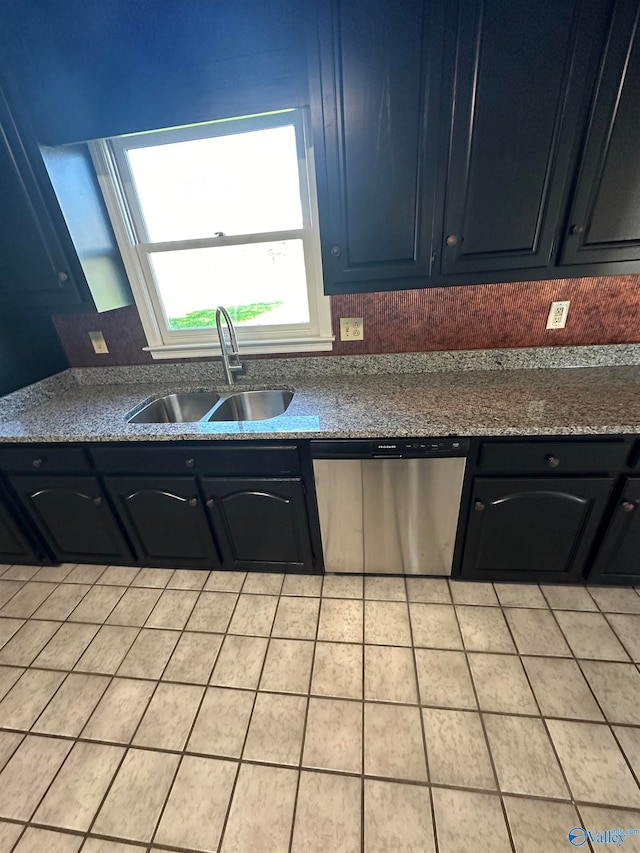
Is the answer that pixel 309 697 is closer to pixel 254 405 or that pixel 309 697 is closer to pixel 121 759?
pixel 121 759

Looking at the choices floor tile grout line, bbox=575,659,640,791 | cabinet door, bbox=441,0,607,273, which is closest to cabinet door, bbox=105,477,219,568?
cabinet door, bbox=441,0,607,273

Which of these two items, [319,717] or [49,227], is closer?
[319,717]

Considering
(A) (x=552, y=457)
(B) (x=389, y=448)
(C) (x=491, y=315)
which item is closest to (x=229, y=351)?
(B) (x=389, y=448)

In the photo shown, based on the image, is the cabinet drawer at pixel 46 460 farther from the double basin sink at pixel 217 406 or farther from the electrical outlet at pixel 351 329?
the electrical outlet at pixel 351 329

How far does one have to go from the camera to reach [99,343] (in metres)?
2.04

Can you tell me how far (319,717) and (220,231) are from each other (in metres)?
2.18

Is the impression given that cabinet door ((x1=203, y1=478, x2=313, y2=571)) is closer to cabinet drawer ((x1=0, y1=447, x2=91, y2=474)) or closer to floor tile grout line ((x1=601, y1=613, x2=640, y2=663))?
cabinet drawer ((x1=0, y1=447, x2=91, y2=474))

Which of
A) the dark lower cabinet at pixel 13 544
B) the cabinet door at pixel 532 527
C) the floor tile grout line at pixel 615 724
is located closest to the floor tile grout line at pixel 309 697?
the floor tile grout line at pixel 615 724

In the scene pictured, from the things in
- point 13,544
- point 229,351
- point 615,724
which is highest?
point 229,351

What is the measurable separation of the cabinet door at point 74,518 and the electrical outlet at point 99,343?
2.67 feet

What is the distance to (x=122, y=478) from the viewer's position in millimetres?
1599

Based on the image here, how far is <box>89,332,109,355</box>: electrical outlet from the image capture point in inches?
79.5

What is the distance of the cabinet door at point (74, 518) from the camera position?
1672 mm

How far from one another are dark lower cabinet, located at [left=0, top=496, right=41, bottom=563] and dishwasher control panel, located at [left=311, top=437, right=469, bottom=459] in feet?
5.56
